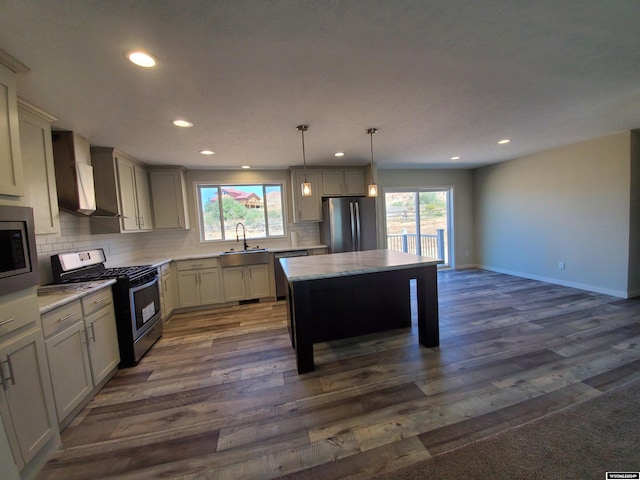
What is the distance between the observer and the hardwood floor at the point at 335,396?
148 centimetres

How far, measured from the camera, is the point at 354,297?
2.87 metres

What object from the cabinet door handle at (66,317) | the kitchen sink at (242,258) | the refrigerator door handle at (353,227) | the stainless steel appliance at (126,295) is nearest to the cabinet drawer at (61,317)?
the cabinet door handle at (66,317)

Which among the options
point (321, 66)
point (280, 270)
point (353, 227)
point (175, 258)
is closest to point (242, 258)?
point (280, 270)

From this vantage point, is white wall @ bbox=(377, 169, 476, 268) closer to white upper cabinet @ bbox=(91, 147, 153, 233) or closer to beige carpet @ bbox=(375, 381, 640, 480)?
beige carpet @ bbox=(375, 381, 640, 480)

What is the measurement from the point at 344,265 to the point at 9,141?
8.21 ft

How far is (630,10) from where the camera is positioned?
1344 mm

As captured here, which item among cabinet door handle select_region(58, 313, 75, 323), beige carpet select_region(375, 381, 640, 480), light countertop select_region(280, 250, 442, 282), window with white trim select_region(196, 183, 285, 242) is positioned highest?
window with white trim select_region(196, 183, 285, 242)

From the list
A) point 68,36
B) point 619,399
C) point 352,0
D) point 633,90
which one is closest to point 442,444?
point 619,399

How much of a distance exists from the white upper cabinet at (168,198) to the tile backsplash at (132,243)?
1.07 ft

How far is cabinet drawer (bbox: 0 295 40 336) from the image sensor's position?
1.35 m

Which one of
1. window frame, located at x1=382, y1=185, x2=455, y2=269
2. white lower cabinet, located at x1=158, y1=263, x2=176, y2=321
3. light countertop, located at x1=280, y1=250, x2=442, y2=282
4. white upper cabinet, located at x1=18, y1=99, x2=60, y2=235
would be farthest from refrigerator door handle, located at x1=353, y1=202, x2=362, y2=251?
white upper cabinet, located at x1=18, y1=99, x2=60, y2=235

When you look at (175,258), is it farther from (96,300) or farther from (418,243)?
(418,243)

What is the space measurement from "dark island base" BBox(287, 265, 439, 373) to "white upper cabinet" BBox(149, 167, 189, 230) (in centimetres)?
279

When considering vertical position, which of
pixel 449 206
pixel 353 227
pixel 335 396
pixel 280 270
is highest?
pixel 449 206
